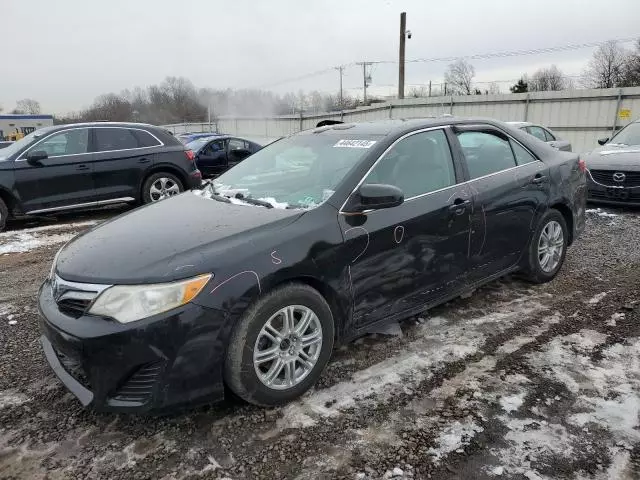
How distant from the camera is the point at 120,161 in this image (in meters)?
8.23

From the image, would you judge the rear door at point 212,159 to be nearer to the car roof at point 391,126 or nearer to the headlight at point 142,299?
the car roof at point 391,126

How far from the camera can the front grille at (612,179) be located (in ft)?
26.0

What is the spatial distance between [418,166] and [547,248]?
1821mm

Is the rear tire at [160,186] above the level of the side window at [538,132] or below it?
below

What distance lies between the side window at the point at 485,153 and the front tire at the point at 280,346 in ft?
6.02

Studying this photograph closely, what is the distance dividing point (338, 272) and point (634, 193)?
7.01 m

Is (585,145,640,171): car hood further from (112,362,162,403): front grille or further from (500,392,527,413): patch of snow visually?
(112,362,162,403): front grille

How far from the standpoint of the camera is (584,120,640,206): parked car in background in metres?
7.96

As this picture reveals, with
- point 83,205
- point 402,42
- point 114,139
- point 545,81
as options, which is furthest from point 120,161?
point 545,81

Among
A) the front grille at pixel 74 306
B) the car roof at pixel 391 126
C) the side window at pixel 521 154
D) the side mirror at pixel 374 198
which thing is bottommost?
the front grille at pixel 74 306

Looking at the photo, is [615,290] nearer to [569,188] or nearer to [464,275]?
[569,188]

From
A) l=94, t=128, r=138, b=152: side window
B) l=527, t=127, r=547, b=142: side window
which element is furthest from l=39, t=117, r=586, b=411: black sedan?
l=527, t=127, r=547, b=142: side window

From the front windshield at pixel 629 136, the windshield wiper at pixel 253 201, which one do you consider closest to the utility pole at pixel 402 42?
the front windshield at pixel 629 136

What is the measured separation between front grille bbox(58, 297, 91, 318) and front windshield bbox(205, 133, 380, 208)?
49.1 inches
